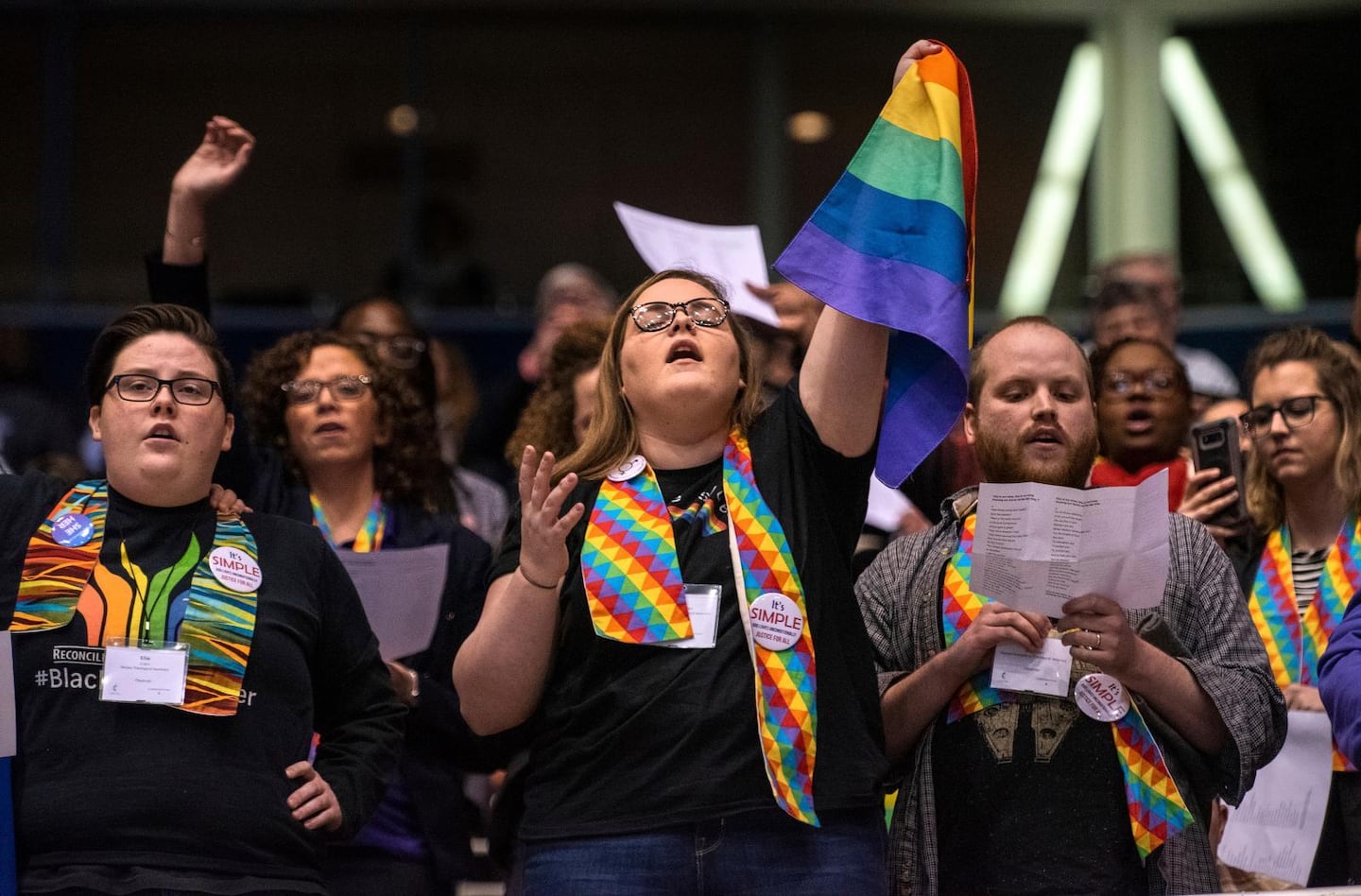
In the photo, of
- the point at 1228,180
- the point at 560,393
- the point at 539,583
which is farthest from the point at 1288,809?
the point at 1228,180

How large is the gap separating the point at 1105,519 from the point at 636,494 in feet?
2.83

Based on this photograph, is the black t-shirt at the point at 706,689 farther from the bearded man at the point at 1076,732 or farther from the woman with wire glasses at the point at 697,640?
the bearded man at the point at 1076,732

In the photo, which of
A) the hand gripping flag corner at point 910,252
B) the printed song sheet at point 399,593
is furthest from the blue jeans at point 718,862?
the printed song sheet at point 399,593

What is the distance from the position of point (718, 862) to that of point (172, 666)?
3.55ft

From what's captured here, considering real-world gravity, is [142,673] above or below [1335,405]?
below

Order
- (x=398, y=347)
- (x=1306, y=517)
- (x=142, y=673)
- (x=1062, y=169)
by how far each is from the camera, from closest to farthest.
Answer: (x=142, y=673)
(x=1306, y=517)
(x=398, y=347)
(x=1062, y=169)

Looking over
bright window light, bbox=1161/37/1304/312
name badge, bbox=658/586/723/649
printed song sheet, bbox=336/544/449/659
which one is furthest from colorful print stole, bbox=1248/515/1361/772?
bright window light, bbox=1161/37/1304/312

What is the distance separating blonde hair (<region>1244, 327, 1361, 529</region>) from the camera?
416 centimetres

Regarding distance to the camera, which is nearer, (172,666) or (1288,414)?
(172,666)

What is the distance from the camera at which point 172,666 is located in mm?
3176

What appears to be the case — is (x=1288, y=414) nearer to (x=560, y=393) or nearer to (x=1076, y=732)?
(x=1076, y=732)

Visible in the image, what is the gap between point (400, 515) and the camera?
4.37m

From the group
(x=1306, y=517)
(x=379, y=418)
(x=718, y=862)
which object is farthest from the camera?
(x=379, y=418)

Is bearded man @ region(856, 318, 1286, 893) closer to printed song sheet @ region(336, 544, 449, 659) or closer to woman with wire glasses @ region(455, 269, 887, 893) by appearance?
woman with wire glasses @ region(455, 269, 887, 893)
